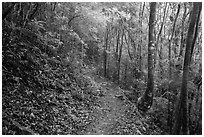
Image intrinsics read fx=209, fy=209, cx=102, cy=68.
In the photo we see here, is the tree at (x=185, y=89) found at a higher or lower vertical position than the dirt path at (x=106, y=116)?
higher

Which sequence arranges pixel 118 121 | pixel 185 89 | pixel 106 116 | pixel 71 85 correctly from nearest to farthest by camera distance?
pixel 185 89, pixel 118 121, pixel 106 116, pixel 71 85

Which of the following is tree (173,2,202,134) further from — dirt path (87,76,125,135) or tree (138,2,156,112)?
tree (138,2,156,112)

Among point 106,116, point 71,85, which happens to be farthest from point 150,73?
point 71,85

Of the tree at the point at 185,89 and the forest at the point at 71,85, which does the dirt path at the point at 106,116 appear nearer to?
the forest at the point at 71,85

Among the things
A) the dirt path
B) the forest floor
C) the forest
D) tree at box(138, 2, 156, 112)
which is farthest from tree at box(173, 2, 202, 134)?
tree at box(138, 2, 156, 112)

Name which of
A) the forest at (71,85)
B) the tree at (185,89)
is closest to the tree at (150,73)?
the forest at (71,85)

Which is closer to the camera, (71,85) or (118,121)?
(118,121)

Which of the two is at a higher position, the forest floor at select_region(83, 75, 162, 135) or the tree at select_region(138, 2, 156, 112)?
the tree at select_region(138, 2, 156, 112)

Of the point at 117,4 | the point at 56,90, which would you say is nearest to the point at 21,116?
the point at 56,90

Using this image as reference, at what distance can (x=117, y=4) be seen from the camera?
56.7ft

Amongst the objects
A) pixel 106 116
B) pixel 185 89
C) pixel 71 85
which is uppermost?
Answer: pixel 185 89

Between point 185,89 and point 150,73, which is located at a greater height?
point 185,89

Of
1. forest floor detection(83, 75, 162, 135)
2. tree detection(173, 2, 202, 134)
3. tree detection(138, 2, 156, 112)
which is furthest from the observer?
tree detection(138, 2, 156, 112)

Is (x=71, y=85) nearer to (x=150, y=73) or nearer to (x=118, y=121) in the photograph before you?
(x=118, y=121)
